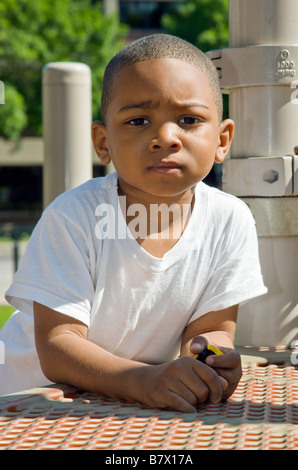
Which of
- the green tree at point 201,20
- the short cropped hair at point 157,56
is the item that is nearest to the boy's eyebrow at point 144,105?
the short cropped hair at point 157,56

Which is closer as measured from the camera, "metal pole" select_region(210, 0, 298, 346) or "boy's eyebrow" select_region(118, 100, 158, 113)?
"boy's eyebrow" select_region(118, 100, 158, 113)

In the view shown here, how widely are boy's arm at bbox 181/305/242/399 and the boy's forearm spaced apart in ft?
0.51

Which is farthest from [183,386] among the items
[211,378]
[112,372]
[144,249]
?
[144,249]

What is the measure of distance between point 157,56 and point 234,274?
572mm

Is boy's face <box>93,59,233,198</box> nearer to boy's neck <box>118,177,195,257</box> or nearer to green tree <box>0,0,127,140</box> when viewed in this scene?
boy's neck <box>118,177,195,257</box>

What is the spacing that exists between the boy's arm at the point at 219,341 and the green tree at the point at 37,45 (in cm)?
2164

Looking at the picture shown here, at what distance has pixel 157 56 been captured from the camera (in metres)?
1.75

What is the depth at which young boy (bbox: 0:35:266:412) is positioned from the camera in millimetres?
1694

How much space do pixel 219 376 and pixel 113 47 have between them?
976 inches

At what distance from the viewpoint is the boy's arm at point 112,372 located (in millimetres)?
1521

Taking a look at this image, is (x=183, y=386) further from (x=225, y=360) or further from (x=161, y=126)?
(x=161, y=126)

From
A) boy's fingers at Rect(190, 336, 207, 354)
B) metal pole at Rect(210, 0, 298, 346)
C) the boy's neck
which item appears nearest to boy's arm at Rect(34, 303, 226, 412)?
boy's fingers at Rect(190, 336, 207, 354)

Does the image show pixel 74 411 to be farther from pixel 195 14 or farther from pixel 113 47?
pixel 195 14

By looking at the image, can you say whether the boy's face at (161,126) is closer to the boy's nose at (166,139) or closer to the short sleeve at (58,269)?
the boy's nose at (166,139)
